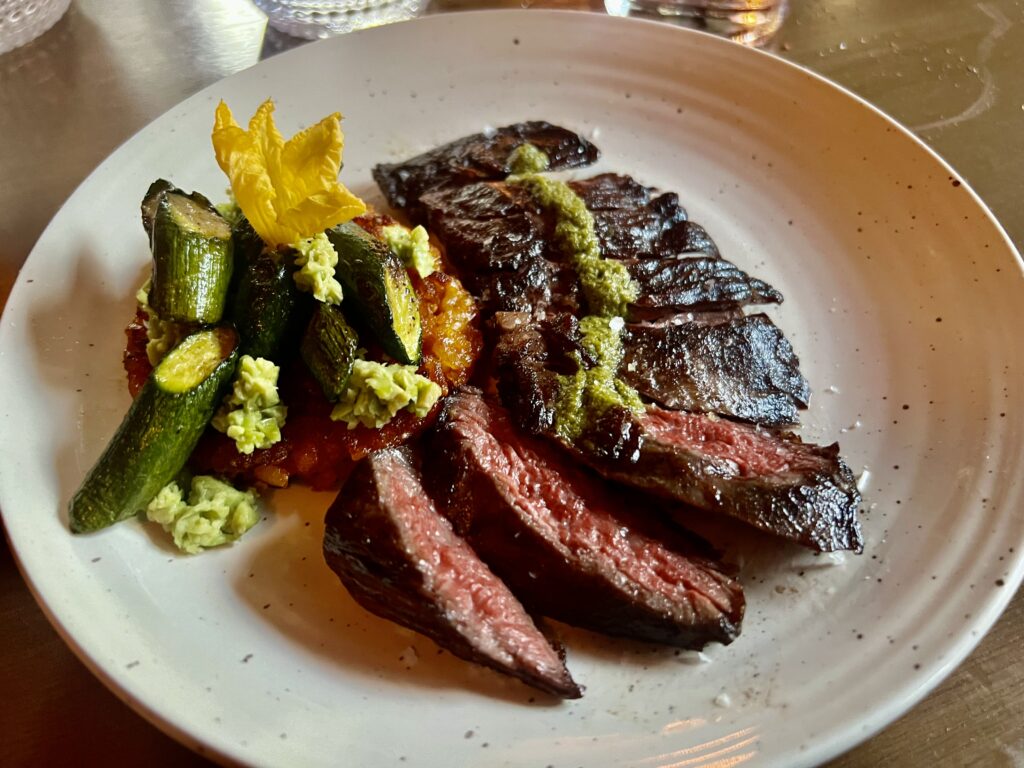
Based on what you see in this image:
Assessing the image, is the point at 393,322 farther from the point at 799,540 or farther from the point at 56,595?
the point at 799,540

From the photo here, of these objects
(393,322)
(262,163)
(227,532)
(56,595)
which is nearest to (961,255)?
(393,322)

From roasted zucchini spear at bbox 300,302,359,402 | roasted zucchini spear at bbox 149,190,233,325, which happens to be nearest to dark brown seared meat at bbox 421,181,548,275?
roasted zucchini spear at bbox 300,302,359,402

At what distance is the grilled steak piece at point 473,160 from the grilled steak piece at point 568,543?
1.07 meters

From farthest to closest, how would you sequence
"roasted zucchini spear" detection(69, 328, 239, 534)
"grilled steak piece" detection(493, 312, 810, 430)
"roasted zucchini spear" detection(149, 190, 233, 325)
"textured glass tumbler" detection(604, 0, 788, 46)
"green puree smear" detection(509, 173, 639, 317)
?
"textured glass tumbler" detection(604, 0, 788, 46) < "green puree smear" detection(509, 173, 639, 317) < "grilled steak piece" detection(493, 312, 810, 430) < "roasted zucchini spear" detection(149, 190, 233, 325) < "roasted zucchini spear" detection(69, 328, 239, 534)

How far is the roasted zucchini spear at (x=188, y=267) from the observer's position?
226 cm

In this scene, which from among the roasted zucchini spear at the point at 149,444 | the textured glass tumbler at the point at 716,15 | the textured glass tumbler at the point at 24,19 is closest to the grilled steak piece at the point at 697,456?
the roasted zucchini spear at the point at 149,444

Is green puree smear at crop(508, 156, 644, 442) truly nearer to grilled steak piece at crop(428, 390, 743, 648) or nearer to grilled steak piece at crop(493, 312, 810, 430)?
grilled steak piece at crop(493, 312, 810, 430)

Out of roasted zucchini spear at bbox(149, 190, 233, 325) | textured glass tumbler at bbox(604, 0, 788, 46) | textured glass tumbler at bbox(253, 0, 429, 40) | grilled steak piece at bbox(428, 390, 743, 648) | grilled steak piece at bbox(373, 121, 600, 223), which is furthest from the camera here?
textured glass tumbler at bbox(604, 0, 788, 46)

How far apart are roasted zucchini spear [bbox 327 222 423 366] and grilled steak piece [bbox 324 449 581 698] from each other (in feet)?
1.27

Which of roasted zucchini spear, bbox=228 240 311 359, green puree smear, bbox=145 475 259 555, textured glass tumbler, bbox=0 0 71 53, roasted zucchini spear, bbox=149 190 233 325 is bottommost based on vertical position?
green puree smear, bbox=145 475 259 555

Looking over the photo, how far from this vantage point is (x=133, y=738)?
2133 mm

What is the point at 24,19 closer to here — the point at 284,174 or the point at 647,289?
the point at 284,174

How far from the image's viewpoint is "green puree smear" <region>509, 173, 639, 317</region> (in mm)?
2686

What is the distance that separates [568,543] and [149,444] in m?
1.19
